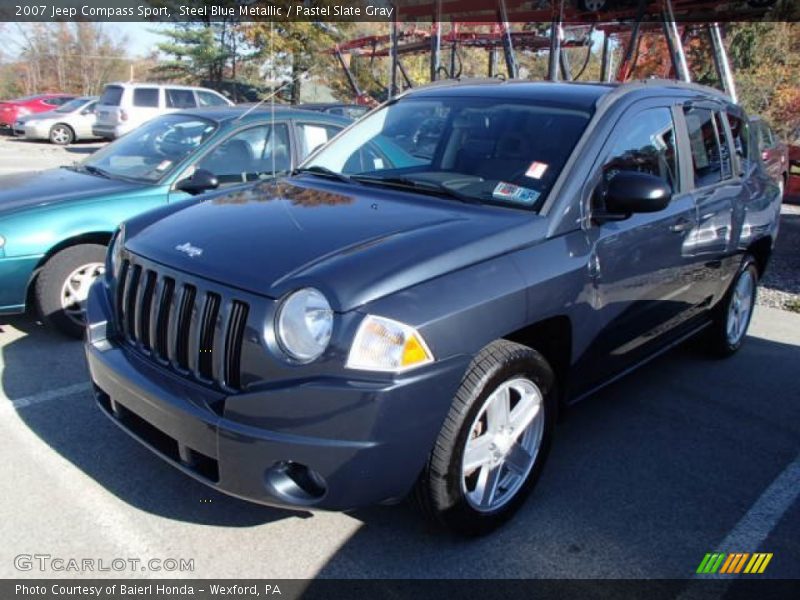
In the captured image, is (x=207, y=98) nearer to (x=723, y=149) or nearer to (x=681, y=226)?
(x=723, y=149)

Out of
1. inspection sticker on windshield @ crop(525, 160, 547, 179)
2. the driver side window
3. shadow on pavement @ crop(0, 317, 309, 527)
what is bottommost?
shadow on pavement @ crop(0, 317, 309, 527)

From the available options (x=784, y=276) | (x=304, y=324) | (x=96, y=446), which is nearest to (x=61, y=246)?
(x=96, y=446)

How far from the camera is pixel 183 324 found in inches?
103

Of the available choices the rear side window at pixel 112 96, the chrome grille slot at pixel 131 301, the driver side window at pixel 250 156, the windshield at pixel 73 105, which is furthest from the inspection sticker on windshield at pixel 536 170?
the windshield at pixel 73 105

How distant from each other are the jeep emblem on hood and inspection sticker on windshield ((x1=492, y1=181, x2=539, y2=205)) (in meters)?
1.37

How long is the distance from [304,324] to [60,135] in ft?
73.0

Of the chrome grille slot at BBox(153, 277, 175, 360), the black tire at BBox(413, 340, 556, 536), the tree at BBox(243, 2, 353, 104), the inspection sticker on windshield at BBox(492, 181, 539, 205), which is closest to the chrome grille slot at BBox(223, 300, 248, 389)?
the chrome grille slot at BBox(153, 277, 175, 360)

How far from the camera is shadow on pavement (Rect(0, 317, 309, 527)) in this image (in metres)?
2.96

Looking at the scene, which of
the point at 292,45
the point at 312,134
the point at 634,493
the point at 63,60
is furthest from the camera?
the point at 63,60

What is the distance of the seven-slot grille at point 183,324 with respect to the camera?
8.07 feet

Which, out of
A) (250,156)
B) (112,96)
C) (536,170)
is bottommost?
(250,156)

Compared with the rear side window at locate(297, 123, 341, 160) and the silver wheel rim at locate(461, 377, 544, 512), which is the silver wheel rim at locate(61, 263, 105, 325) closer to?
the rear side window at locate(297, 123, 341, 160)

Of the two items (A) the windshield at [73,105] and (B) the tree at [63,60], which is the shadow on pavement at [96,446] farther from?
(B) the tree at [63,60]

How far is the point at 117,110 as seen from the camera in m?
17.8
